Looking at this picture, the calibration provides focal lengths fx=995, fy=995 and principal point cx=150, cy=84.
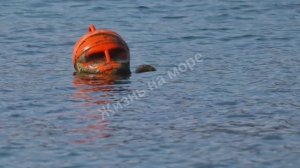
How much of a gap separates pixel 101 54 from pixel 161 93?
228 cm

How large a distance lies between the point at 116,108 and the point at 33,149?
2.95m

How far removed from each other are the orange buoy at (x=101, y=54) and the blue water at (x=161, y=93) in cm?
42

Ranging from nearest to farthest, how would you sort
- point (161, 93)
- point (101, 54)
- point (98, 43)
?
point (161, 93) → point (98, 43) → point (101, 54)

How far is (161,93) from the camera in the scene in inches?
736

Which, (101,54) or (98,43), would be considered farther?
(101,54)

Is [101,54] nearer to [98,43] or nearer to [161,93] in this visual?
[98,43]

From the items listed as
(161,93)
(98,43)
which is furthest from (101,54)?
(161,93)

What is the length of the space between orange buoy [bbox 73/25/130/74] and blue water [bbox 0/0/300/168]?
417 millimetres

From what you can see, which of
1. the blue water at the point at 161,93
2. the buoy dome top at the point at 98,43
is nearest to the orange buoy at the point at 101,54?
the buoy dome top at the point at 98,43

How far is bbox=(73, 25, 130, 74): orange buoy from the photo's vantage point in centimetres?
2011

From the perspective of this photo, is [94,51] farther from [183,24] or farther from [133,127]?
[183,24]

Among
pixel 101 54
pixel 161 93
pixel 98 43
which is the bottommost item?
pixel 161 93

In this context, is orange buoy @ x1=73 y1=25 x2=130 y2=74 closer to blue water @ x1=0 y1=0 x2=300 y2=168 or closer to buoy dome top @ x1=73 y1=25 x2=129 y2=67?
buoy dome top @ x1=73 y1=25 x2=129 y2=67

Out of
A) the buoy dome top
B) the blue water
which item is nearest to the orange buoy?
the buoy dome top
